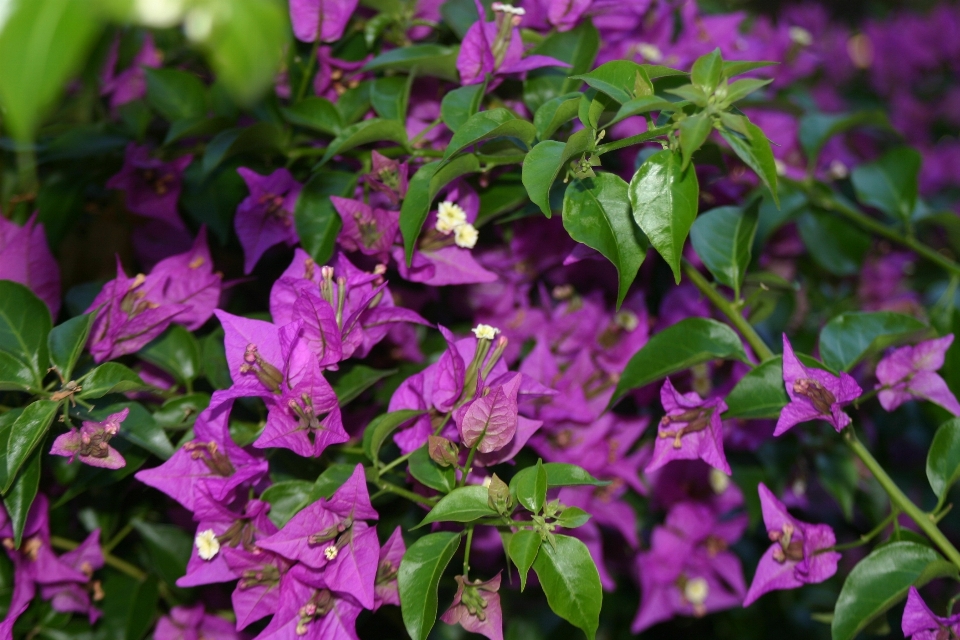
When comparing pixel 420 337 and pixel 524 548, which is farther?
pixel 420 337

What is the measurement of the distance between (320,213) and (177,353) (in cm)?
15

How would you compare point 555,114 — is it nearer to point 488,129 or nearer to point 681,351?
point 488,129

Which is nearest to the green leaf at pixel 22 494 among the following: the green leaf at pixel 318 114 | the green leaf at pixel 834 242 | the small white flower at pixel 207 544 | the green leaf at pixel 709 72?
the small white flower at pixel 207 544

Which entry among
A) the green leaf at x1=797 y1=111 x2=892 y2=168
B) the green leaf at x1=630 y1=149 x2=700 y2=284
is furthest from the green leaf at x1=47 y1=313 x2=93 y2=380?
the green leaf at x1=797 y1=111 x2=892 y2=168

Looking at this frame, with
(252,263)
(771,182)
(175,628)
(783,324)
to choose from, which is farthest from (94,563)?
(783,324)

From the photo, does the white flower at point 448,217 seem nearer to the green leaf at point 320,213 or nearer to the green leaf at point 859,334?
the green leaf at point 320,213

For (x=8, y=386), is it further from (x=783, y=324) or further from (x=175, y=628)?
(x=783, y=324)

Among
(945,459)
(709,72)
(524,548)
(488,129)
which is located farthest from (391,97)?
(945,459)

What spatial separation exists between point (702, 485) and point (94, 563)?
0.57 metres

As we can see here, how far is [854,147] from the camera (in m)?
1.27

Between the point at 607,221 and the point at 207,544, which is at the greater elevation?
the point at 607,221

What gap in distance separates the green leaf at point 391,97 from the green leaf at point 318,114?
1.3 inches

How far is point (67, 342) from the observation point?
0.52m

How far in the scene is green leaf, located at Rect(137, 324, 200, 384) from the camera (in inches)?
23.2
